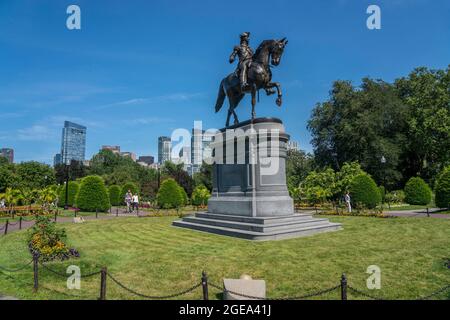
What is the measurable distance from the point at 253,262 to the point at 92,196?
25.3 meters

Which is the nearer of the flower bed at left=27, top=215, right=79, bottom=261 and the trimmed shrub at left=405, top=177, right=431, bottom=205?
the flower bed at left=27, top=215, right=79, bottom=261

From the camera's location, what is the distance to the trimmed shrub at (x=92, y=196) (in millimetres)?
31172

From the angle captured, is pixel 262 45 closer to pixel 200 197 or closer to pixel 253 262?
pixel 253 262

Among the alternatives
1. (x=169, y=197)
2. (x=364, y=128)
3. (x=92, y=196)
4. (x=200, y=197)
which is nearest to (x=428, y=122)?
(x=364, y=128)

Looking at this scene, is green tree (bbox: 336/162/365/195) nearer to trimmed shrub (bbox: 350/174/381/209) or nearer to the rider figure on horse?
trimmed shrub (bbox: 350/174/381/209)

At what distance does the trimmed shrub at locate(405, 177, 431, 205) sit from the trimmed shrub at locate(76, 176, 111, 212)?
30.2m

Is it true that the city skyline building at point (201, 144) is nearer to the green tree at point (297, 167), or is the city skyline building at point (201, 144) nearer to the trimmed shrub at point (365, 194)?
the trimmed shrub at point (365, 194)

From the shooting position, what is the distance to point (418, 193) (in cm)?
3469

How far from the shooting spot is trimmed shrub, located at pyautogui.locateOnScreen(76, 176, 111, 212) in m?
31.2

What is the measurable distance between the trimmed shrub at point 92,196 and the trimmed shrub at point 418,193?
30.2m

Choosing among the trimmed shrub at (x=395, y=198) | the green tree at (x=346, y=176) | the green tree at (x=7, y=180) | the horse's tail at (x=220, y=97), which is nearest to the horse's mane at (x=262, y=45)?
the horse's tail at (x=220, y=97)

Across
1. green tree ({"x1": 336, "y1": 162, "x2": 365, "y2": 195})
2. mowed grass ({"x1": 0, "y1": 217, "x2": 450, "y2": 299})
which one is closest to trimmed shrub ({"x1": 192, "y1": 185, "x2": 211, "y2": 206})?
green tree ({"x1": 336, "y1": 162, "x2": 365, "y2": 195})
